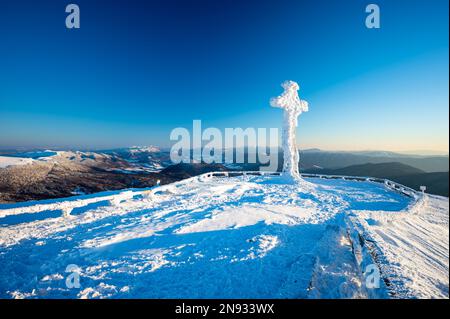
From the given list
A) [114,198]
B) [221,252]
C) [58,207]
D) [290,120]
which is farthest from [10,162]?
[221,252]

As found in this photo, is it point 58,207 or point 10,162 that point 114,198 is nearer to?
point 58,207

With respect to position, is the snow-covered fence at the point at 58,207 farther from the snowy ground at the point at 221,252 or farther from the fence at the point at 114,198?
the snowy ground at the point at 221,252

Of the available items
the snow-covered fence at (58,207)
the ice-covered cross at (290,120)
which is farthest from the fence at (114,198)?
the ice-covered cross at (290,120)

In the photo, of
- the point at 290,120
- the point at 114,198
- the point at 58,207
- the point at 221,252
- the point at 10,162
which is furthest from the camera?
the point at 10,162

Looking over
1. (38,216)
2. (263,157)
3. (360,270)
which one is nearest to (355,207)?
(360,270)

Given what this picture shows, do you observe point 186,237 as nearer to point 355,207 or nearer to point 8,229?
point 8,229
